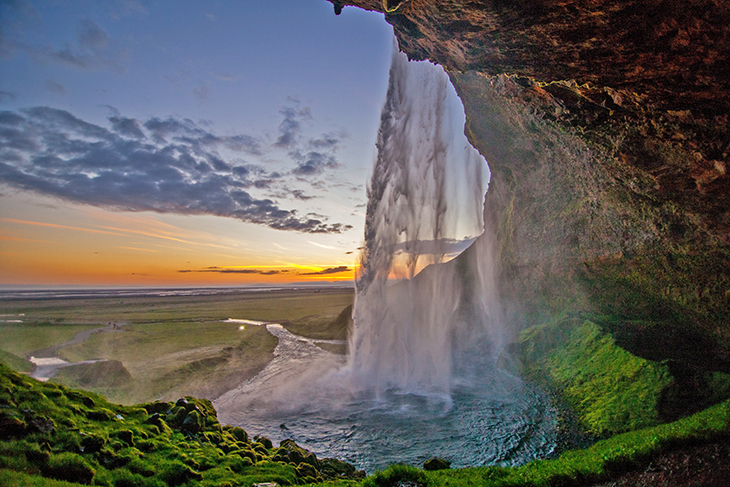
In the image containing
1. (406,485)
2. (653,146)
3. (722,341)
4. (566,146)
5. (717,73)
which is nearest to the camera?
(717,73)

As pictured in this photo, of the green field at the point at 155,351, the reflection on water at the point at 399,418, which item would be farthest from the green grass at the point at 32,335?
the reflection on water at the point at 399,418

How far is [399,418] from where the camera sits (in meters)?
14.9

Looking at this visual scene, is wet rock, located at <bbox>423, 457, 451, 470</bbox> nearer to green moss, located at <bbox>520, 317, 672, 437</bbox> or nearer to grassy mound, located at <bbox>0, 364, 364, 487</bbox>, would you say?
grassy mound, located at <bbox>0, 364, 364, 487</bbox>

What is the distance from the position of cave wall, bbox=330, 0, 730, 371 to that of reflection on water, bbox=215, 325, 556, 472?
22.8 ft

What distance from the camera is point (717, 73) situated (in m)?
6.49

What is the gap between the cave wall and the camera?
20.1ft

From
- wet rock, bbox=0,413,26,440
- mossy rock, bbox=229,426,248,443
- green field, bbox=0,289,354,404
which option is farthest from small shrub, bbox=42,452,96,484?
green field, bbox=0,289,354,404

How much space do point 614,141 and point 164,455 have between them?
1745 cm

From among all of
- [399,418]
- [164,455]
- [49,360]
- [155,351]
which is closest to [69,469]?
[164,455]

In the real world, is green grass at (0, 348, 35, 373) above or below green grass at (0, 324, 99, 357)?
above

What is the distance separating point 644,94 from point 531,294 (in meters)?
20.1

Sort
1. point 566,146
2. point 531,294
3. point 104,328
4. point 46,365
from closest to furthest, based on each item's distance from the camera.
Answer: point 566,146 → point 46,365 → point 531,294 → point 104,328

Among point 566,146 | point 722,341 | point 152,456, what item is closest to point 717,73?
point 566,146

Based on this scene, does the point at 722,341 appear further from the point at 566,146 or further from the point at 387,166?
the point at 387,166
